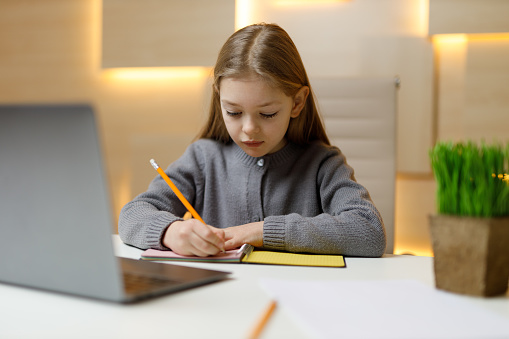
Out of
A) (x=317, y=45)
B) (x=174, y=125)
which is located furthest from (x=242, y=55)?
(x=174, y=125)

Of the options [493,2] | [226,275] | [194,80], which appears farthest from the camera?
[194,80]

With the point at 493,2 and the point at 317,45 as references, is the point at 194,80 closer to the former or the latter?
the point at 317,45

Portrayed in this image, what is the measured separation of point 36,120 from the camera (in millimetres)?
544

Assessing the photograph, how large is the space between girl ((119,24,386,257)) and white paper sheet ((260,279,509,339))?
0.94ft

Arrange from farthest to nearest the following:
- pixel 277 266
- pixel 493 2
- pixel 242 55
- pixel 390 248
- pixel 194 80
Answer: pixel 194 80
pixel 493 2
pixel 390 248
pixel 242 55
pixel 277 266

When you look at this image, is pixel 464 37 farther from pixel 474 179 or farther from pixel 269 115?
pixel 474 179

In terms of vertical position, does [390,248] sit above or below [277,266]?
below

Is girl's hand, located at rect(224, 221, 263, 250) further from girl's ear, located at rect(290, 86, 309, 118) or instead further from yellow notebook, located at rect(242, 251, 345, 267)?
girl's ear, located at rect(290, 86, 309, 118)

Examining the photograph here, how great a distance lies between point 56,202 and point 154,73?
1.97 meters

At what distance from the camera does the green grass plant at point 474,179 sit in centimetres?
61

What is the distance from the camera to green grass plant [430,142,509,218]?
0.61m

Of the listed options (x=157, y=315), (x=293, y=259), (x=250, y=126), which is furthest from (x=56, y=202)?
→ (x=250, y=126)

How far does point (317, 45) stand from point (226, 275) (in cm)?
170

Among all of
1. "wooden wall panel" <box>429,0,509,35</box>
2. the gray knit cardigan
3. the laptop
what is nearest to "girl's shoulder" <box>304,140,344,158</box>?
the gray knit cardigan
